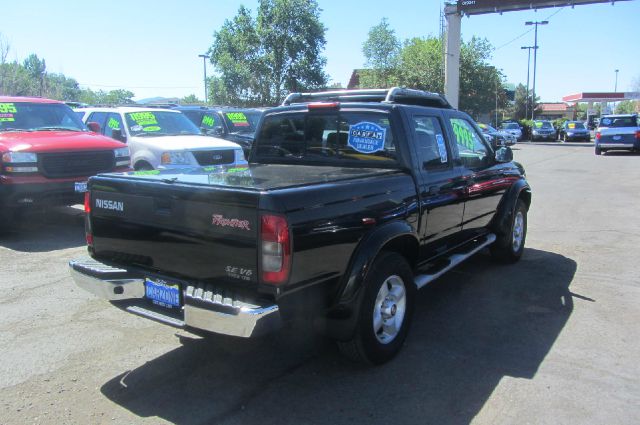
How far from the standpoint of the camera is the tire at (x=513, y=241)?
242 inches

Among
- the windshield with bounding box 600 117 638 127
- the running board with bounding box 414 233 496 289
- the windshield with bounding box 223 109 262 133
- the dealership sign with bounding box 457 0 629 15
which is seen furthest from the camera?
the dealership sign with bounding box 457 0 629 15

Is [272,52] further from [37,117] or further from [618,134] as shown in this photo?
[37,117]

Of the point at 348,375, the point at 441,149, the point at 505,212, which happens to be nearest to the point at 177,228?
the point at 348,375

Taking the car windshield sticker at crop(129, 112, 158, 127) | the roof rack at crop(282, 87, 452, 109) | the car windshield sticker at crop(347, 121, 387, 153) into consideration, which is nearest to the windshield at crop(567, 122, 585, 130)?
the car windshield sticker at crop(129, 112, 158, 127)

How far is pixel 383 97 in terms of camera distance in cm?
482

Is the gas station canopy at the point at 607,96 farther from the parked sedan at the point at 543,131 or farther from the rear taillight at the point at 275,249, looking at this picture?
the rear taillight at the point at 275,249

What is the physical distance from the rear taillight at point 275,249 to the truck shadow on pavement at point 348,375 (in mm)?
892

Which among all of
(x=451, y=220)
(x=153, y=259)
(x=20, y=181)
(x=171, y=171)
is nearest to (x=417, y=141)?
(x=451, y=220)

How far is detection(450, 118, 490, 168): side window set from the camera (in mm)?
5234

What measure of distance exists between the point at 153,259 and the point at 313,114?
1983 mm

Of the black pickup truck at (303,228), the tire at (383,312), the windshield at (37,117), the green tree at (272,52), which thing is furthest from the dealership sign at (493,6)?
the tire at (383,312)

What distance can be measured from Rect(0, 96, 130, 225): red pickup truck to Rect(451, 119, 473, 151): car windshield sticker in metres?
5.36

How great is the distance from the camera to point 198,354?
13.2ft

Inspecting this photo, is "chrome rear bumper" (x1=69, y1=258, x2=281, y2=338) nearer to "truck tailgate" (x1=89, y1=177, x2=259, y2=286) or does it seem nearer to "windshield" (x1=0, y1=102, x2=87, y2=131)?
"truck tailgate" (x1=89, y1=177, x2=259, y2=286)
